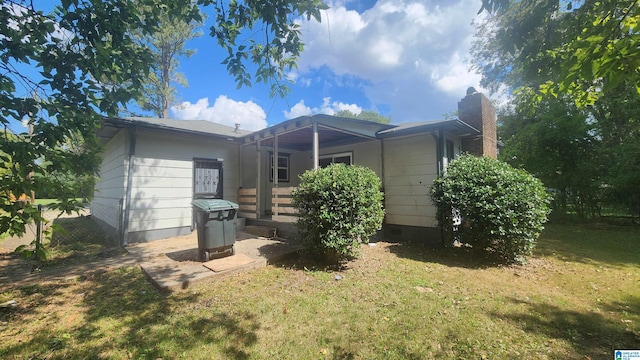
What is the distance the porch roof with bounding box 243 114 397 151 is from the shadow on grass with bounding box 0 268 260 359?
4.62 metres

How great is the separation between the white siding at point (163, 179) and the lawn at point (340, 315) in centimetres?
286

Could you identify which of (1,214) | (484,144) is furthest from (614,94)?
(1,214)

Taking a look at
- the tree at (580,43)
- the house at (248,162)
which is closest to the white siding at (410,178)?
the house at (248,162)

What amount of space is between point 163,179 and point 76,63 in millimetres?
4707

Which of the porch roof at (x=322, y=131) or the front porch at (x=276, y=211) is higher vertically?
the porch roof at (x=322, y=131)

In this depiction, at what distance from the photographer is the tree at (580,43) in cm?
182

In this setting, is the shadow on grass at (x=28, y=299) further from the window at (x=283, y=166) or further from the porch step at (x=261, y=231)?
the window at (x=283, y=166)

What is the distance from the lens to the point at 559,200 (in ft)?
38.8

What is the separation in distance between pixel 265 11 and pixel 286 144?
659cm

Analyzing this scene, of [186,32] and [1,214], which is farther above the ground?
[186,32]

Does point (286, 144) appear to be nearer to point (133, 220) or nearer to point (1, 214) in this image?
point (133, 220)

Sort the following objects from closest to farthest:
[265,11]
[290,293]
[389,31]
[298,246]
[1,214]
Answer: [1,214] → [265,11] → [290,293] → [298,246] → [389,31]

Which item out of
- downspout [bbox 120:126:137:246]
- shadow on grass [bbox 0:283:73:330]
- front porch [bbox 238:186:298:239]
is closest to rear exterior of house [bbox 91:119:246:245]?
downspout [bbox 120:126:137:246]

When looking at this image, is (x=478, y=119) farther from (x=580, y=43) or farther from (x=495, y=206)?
(x=580, y=43)
